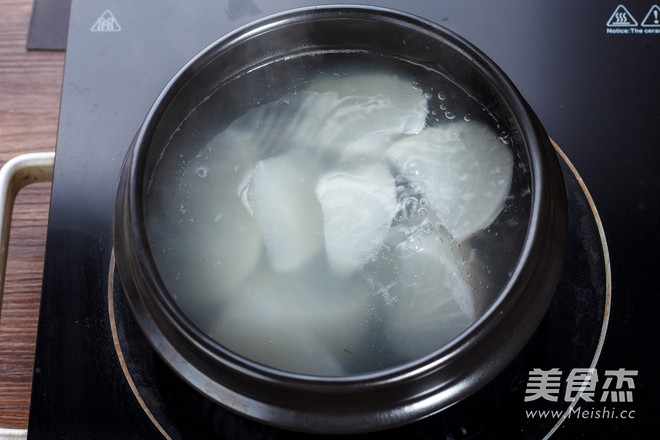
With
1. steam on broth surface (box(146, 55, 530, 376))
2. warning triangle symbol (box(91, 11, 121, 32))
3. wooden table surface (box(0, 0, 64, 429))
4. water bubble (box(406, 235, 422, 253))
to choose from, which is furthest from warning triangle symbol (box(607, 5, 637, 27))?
wooden table surface (box(0, 0, 64, 429))

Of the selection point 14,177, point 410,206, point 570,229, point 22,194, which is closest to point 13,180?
point 14,177

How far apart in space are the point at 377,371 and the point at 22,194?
129cm

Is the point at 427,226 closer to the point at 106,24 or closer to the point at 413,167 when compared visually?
the point at 413,167

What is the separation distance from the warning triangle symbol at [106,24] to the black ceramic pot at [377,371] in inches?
14.9

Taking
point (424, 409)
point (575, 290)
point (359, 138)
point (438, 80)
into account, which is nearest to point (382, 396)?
point (424, 409)

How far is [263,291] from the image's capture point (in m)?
1.33

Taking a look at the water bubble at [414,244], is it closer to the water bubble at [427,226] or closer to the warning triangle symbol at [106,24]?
the water bubble at [427,226]

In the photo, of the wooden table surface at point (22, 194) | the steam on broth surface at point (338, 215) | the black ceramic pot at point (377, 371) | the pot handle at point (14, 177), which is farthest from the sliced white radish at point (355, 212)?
the wooden table surface at point (22, 194)

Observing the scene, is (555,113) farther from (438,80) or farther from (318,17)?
(318,17)

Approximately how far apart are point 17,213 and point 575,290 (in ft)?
4.89

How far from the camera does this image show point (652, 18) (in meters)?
1.56

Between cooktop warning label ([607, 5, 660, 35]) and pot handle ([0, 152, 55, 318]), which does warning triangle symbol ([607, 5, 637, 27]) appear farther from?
pot handle ([0, 152, 55, 318])

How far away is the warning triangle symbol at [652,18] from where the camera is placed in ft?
5.10

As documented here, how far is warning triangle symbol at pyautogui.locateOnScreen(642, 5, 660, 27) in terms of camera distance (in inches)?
61.2
